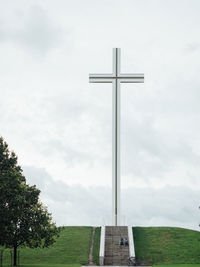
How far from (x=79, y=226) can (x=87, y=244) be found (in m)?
9.29

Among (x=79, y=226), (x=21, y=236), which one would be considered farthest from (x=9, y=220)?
(x=79, y=226)

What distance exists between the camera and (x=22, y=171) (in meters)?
41.4

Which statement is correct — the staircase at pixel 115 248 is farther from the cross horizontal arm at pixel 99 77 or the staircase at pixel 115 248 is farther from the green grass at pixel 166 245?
the cross horizontal arm at pixel 99 77

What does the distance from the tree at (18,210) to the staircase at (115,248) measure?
685cm

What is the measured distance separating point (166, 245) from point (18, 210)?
20.5 meters

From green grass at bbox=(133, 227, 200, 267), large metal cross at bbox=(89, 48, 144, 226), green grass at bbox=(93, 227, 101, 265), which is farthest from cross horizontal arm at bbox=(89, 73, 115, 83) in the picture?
green grass at bbox=(133, 227, 200, 267)

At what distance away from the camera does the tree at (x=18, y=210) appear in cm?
3831

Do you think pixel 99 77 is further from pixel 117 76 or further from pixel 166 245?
pixel 166 245

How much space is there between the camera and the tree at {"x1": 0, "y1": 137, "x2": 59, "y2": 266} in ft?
126

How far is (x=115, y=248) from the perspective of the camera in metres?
47.1

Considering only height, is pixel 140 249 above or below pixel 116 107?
below

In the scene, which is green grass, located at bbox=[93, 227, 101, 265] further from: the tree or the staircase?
the tree

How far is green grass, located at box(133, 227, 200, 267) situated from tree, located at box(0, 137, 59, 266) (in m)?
12.0

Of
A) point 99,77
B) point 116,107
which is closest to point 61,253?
point 116,107
